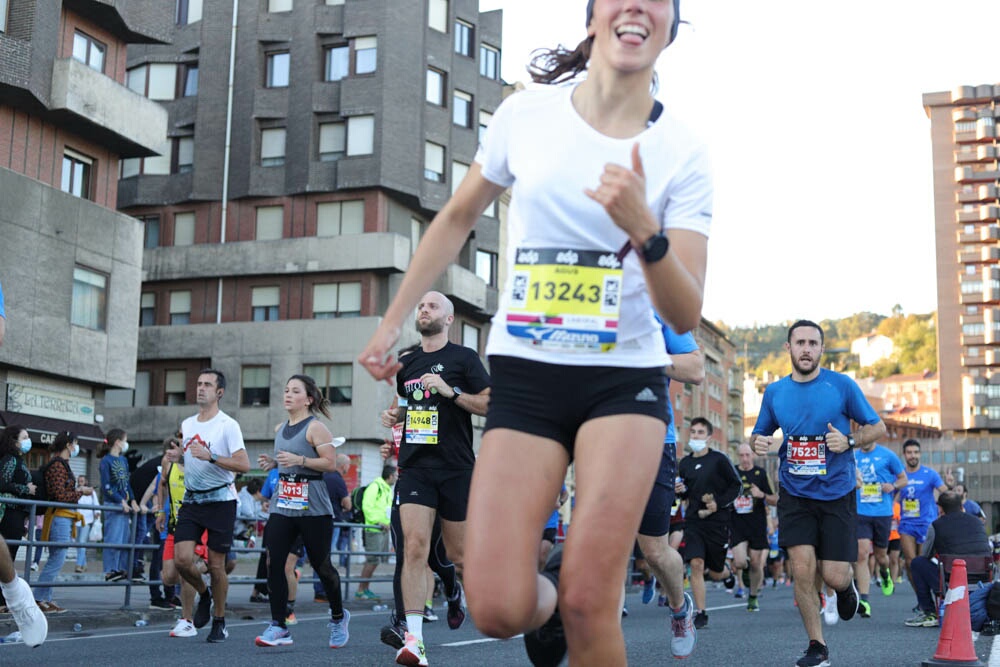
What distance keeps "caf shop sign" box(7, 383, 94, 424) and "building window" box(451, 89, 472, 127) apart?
20.8m

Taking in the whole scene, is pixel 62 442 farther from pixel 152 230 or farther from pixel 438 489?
pixel 152 230

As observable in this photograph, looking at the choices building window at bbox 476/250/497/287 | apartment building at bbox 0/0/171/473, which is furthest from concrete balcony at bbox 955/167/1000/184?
apartment building at bbox 0/0/171/473

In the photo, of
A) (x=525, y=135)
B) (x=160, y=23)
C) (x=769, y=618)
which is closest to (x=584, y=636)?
(x=525, y=135)

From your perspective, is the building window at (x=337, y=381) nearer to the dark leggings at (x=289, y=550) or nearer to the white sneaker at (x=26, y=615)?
the dark leggings at (x=289, y=550)

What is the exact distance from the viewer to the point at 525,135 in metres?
4.07

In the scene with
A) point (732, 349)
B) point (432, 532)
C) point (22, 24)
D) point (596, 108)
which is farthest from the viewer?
point (732, 349)

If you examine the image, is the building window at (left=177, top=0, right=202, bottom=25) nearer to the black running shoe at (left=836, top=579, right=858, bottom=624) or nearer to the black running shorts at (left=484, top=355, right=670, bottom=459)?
the black running shoe at (left=836, top=579, right=858, bottom=624)

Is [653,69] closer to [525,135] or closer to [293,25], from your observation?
[525,135]

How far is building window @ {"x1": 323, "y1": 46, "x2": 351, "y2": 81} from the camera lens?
47.8 meters

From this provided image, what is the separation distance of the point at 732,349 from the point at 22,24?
100 metres

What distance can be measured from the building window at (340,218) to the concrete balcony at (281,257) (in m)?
0.44

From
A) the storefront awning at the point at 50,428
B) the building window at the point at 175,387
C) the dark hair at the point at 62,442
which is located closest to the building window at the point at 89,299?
the storefront awning at the point at 50,428

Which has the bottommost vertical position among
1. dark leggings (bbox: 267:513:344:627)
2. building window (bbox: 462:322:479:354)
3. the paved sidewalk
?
the paved sidewalk

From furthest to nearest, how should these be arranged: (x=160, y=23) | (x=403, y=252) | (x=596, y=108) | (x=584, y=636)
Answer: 1. (x=403, y=252)
2. (x=160, y=23)
3. (x=596, y=108)
4. (x=584, y=636)
